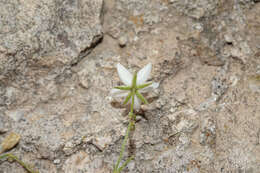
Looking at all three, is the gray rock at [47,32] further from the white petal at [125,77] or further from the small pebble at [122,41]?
the white petal at [125,77]

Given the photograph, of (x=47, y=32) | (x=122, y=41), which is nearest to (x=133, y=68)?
(x=122, y=41)

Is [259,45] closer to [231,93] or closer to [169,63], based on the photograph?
[231,93]

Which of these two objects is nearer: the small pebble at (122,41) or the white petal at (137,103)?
the white petal at (137,103)

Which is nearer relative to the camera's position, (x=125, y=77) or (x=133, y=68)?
(x=125, y=77)

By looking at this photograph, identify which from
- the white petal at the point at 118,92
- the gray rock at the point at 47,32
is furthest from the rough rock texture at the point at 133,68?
the white petal at the point at 118,92

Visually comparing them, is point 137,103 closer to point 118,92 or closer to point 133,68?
point 118,92

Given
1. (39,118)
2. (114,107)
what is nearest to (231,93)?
(114,107)

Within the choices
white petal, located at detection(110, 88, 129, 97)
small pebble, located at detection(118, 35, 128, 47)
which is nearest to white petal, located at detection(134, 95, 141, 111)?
white petal, located at detection(110, 88, 129, 97)

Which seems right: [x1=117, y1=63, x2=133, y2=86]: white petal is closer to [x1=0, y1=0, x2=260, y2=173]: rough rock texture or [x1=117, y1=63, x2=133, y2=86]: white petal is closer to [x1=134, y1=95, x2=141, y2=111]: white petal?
[x1=134, y1=95, x2=141, y2=111]: white petal
